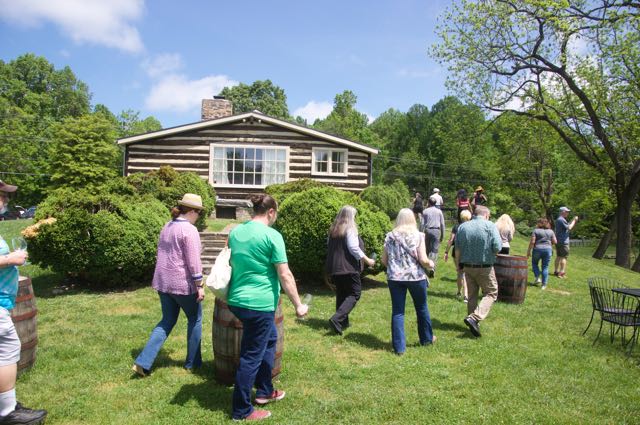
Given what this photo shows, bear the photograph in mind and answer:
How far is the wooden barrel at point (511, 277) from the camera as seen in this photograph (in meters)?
9.11

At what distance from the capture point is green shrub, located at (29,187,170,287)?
8.62 meters

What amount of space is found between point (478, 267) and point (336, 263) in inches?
87.0

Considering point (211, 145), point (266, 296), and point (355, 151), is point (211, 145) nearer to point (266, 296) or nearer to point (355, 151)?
point (355, 151)

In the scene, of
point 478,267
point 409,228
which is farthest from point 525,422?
point 478,267

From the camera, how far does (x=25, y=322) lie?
16.4ft

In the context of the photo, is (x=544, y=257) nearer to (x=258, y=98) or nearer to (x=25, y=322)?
(x=25, y=322)

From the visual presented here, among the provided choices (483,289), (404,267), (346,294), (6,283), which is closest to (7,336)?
(6,283)

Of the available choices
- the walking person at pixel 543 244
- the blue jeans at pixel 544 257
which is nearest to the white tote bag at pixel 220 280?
the walking person at pixel 543 244

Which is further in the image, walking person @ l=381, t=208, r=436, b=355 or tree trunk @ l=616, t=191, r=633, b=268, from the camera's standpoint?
tree trunk @ l=616, t=191, r=633, b=268

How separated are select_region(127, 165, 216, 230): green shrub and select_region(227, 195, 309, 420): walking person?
394 inches

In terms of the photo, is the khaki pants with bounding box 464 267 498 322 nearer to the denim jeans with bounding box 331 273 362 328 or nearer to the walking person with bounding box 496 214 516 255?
the denim jeans with bounding box 331 273 362 328

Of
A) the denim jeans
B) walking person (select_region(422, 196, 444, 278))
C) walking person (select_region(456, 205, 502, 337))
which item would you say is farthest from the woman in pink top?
walking person (select_region(422, 196, 444, 278))

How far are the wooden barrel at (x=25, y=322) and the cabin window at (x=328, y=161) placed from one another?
15806mm

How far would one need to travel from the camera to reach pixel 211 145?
1989 centimetres
